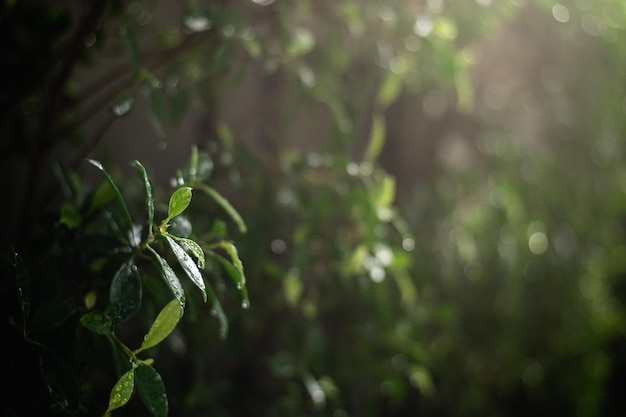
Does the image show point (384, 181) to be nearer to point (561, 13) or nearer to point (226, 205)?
point (226, 205)

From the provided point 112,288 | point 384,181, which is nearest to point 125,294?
point 112,288

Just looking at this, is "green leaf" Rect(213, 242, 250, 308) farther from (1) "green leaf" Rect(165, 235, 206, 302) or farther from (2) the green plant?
(1) "green leaf" Rect(165, 235, 206, 302)

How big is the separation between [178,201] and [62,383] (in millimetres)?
220

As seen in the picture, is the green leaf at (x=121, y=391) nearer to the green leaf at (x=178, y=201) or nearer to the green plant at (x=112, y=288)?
the green plant at (x=112, y=288)

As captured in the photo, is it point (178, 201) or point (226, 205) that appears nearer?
point (178, 201)

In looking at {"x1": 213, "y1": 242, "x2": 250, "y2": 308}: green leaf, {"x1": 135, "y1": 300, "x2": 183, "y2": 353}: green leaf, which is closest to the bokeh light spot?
{"x1": 213, "y1": 242, "x2": 250, "y2": 308}: green leaf

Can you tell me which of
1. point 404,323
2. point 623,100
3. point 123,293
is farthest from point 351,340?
point 623,100

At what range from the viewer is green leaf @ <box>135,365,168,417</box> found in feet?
2.16

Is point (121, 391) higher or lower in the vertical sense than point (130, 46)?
lower

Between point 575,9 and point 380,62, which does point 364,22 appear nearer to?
point 380,62

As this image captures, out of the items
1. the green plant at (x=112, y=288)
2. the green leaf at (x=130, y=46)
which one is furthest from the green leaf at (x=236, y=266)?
the green leaf at (x=130, y=46)

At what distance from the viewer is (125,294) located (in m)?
0.70

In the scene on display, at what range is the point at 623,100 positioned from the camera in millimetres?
2172

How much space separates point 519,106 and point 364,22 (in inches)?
40.1
